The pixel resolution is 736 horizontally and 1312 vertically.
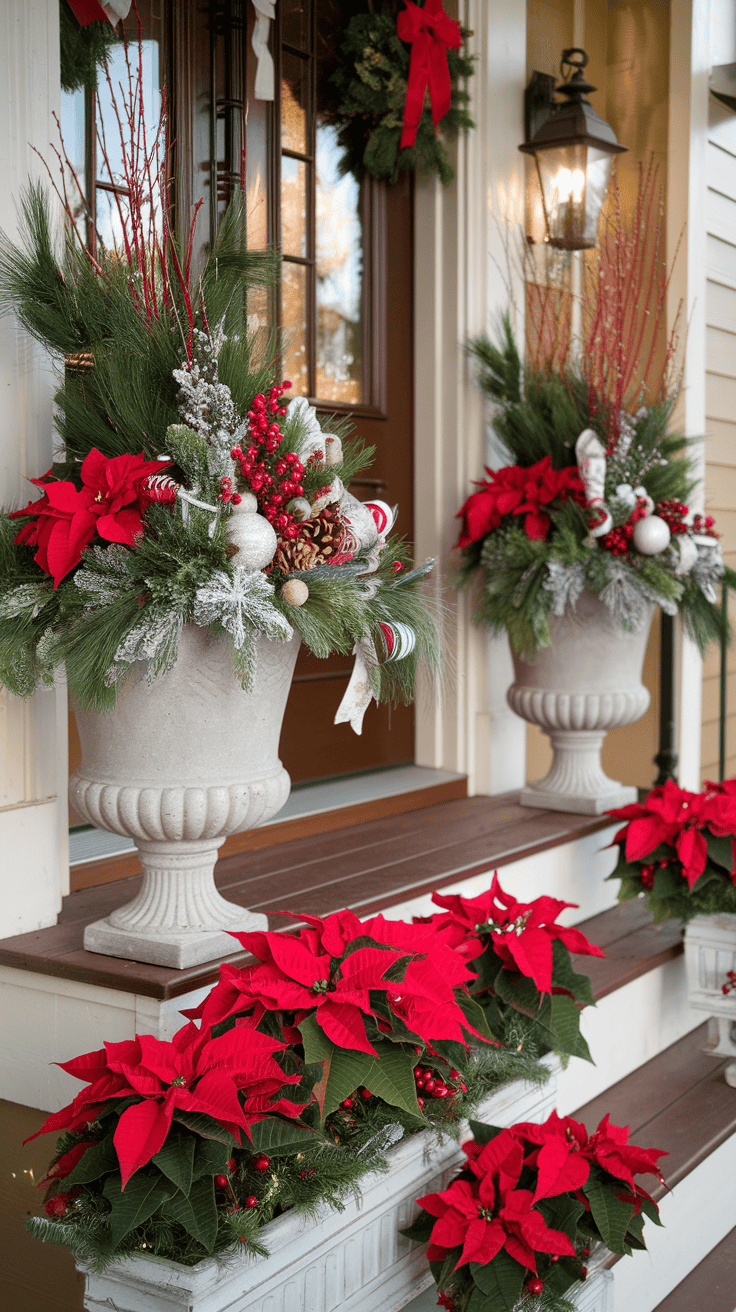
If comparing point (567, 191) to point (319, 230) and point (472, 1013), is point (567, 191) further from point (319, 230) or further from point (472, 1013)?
point (472, 1013)

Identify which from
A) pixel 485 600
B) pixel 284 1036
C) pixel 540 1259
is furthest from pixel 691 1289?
pixel 485 600

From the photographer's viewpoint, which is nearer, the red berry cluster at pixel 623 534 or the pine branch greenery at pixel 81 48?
the pine branch greenery at pixel 81 48

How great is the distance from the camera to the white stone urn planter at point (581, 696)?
2779mm

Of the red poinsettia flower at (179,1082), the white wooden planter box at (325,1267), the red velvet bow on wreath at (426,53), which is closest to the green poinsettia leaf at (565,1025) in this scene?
the white wooden planter box at (325,1267)

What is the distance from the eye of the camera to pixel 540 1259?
1.24 m

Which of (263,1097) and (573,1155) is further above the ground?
(263,1097)

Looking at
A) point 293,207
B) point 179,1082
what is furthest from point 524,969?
point 293,207

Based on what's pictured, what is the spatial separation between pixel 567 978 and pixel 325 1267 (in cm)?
60

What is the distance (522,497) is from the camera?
278cm

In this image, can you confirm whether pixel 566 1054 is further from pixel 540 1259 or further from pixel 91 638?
pixel 91 638

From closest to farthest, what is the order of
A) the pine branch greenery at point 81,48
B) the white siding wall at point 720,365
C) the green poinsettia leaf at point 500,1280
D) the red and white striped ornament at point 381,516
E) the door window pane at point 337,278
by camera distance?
the green poinsettia leaf at point 500,1280
the red and white striped ornament at point 381,516
the pine branch greenery at point 81,48
the door window pane at point 337,278
the white siding wall at point 720,365

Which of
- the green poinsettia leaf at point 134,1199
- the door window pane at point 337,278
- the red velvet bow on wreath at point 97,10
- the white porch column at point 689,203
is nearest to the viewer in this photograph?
the green poinsettia leaf at point 134,1199

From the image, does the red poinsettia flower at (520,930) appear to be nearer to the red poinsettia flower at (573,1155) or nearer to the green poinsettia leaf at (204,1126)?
the red poinsettia flower at (573,1155)

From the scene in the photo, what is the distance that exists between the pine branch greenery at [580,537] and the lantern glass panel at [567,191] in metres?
0.34
